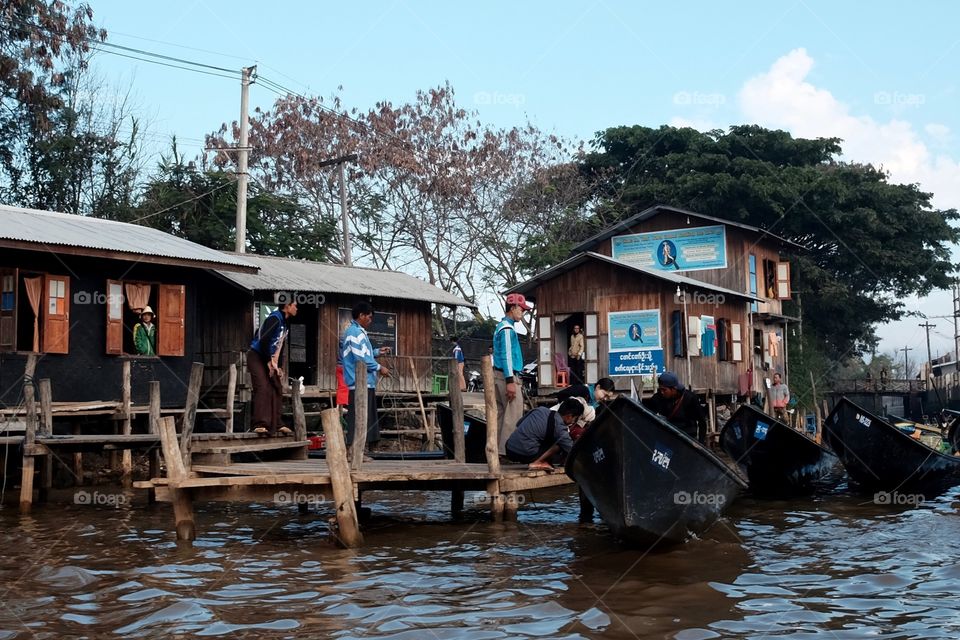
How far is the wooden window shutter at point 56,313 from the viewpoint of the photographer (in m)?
15.6

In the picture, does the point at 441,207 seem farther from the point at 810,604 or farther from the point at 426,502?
the point at 810,604

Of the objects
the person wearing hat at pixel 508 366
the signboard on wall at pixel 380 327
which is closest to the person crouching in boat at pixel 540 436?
the person wearing hat at pixel 508 366

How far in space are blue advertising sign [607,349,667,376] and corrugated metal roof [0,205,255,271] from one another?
9742mm

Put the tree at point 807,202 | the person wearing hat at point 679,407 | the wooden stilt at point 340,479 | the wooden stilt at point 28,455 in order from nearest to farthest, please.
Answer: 1. the wooden stilt at point 340,479
2. the person wearing hat at point 679,407
3. the wooden stilt at point 28,455
4. the tree at point 807,202

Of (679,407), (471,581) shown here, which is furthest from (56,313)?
(471,581)

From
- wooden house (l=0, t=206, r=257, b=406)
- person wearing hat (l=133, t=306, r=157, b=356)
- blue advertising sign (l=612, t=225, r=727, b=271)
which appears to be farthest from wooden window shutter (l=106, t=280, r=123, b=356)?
blue advertising sign (l=612, t=225, r=727, b=271)

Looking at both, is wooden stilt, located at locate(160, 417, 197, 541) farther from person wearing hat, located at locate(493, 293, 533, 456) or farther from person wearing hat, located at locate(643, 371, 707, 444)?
person wearing hat, located at locate(643, 371, 707, 444)

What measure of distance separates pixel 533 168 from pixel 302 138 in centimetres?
744

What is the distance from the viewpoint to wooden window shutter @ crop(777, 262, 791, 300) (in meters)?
30.5

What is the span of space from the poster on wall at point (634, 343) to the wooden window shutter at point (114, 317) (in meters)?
11.7

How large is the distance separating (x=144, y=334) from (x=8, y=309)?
2532 millimetres

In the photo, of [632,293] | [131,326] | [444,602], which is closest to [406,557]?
[444,602]

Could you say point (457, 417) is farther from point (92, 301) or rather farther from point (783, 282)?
point (783, 282)

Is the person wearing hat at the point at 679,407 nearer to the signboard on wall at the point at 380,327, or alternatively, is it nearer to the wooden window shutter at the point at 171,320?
the wooden window shutter at the point at 171,320
